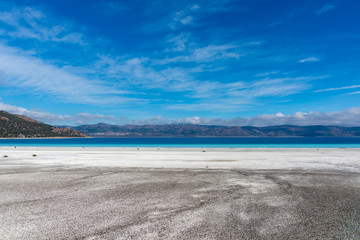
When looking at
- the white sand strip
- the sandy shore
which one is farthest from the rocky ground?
the white sand strip

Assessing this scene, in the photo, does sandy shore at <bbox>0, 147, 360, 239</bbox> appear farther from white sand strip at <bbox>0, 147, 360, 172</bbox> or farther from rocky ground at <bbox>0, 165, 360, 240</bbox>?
white sand strip at <bbox>0, 147, 360, 172</bbox>

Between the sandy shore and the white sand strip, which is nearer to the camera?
the sandy shore

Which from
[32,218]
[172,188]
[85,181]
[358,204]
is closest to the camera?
[32,218]

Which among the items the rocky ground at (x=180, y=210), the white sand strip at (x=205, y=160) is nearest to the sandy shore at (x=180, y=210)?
the rocky ground at (x=180, y=210)

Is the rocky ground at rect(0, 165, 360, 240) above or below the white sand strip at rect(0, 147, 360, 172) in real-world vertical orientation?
above

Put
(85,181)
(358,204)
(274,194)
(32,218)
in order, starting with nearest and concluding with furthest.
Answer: (32,218) → (358,204) → (274,194) → (85,181)

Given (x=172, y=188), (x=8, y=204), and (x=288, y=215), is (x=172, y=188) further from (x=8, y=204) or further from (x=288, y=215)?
(x=8, y=204)

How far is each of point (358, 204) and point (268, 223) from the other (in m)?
3.96

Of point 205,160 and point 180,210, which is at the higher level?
point 180,210

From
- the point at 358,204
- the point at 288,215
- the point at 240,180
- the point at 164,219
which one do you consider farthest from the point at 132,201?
the point at 358,204

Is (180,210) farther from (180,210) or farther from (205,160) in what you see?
(205,160)

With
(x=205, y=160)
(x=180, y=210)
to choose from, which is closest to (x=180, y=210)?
(x=180, y=210)

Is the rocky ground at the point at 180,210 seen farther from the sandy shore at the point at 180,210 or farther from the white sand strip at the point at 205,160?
the white sand strip at the point at 205,160

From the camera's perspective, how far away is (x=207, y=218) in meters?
6.24
